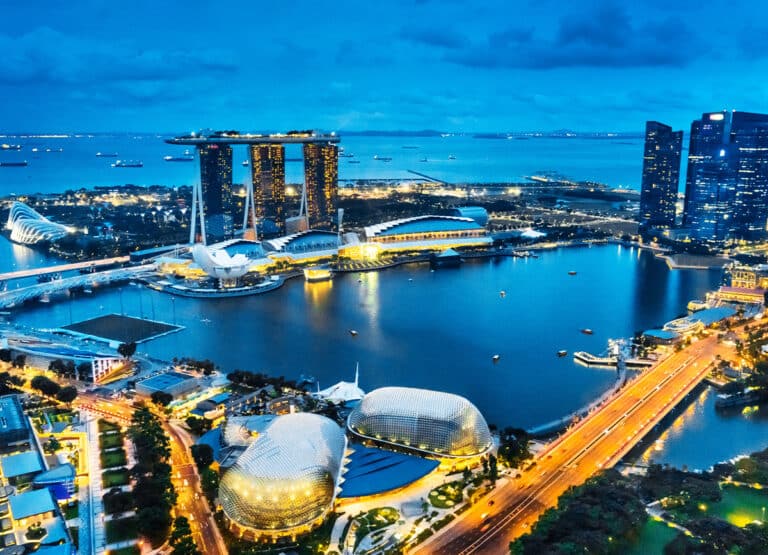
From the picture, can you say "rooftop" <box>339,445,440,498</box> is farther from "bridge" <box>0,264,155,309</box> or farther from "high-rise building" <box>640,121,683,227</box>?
"high-rise building" <box>640,121,683,227</box>

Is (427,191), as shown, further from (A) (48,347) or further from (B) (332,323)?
(A) (48,347)

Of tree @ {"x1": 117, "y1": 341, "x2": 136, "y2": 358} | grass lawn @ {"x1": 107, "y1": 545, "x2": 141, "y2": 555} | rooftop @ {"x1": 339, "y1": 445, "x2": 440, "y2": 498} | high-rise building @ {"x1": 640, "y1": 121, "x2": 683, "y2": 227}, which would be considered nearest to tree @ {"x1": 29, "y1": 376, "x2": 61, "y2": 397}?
tree @ {"x1": 117, "y1": 341, "x2": 136, "y2": 358}

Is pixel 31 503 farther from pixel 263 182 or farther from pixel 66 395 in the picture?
pixel 263 182

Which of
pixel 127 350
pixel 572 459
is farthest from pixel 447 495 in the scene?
pixel 127 350

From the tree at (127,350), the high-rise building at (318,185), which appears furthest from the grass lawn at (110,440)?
the high-rise building at (318,185)

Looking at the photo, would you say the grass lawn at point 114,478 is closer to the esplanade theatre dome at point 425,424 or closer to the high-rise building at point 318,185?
the esplanade theatre dome at point 425,424

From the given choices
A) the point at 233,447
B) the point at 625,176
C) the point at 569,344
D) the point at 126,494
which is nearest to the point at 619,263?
the point at 569,344
